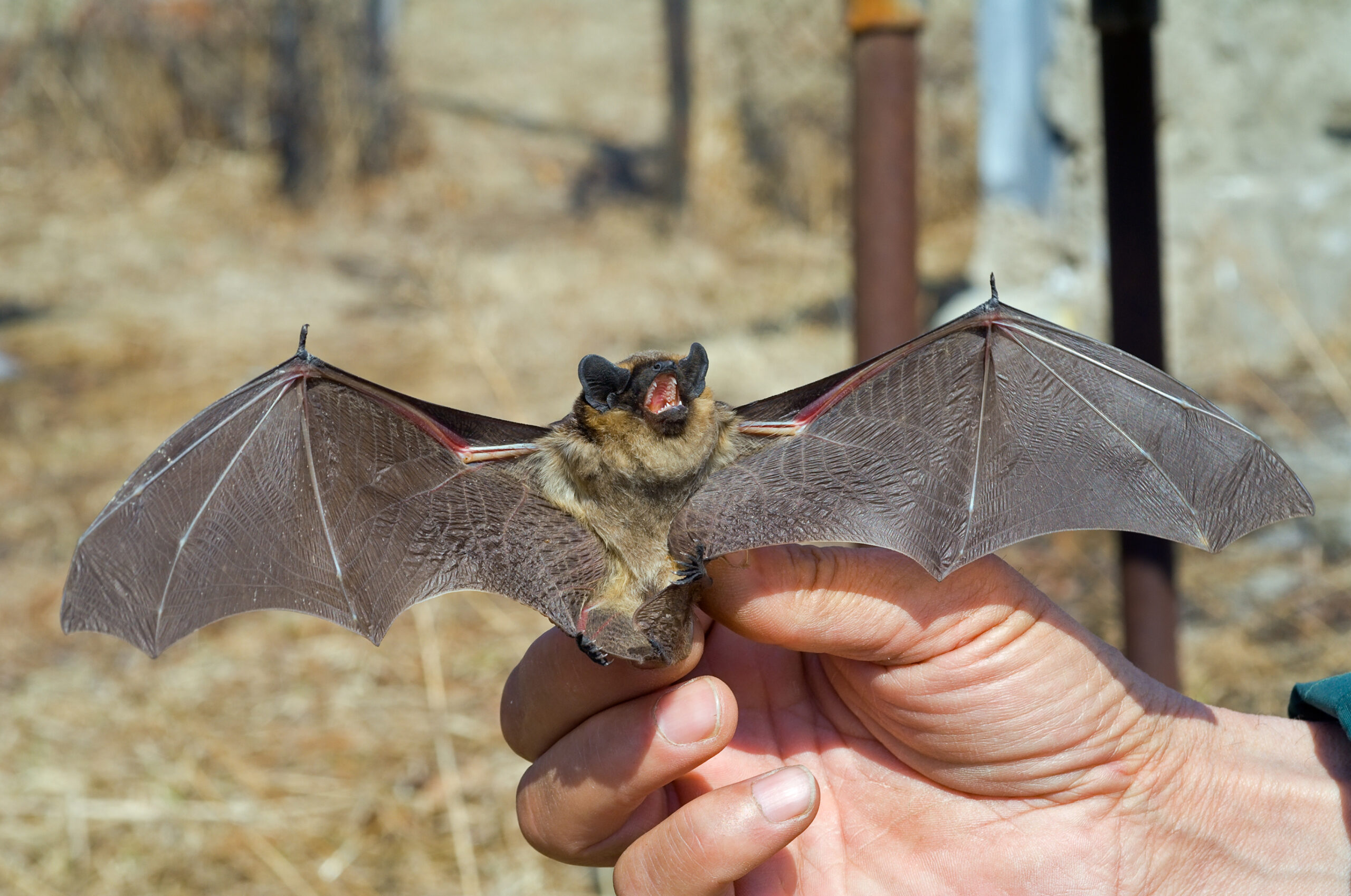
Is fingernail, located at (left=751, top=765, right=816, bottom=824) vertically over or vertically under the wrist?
over

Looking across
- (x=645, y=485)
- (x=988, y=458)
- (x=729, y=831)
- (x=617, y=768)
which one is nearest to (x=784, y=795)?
(x=729, y=831)

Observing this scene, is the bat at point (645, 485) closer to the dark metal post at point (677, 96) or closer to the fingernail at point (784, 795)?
the fingernail at point (784, 795)

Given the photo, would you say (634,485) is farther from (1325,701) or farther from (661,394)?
(1325,701)

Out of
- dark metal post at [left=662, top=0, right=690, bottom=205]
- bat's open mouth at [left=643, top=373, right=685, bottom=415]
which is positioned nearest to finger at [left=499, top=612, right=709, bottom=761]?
bat's open mouth at [left=643, top=373, right=685, bottom=415]

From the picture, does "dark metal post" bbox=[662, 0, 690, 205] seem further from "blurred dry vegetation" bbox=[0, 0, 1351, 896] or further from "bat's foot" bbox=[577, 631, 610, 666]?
"bat's foot" bbox=[577, 631, 610, 666]

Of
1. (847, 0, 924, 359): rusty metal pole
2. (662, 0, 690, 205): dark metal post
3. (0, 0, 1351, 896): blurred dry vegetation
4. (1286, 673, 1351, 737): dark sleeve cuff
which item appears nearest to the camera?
(1286, 673, 1351, 737): dark sleeve cuff

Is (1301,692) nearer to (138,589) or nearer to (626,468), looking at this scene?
(626,468)

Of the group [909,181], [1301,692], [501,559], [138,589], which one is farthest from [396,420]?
[1301,692]
